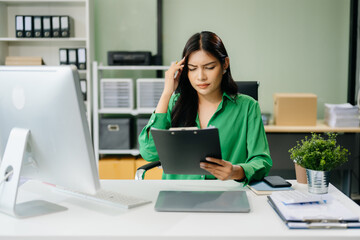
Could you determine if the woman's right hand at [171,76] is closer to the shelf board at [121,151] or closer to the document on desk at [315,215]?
the document on desk at [315,215]

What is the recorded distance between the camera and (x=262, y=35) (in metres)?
3.80

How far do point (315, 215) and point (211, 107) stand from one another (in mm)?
887

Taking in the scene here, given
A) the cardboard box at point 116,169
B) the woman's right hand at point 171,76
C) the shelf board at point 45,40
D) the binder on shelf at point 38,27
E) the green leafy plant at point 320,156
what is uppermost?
the binder on shelf at point 38,27

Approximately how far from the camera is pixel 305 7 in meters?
3.76

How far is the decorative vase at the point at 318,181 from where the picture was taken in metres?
1.41

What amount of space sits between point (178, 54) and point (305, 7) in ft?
4.12

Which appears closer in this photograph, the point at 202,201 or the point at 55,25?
the point at 202,201

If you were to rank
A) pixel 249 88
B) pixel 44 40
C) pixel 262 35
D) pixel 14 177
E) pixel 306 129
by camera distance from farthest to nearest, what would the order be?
pixel 262 35
pixel 44 40
pixel 306 129
pixel 249 88
pixel 14 177

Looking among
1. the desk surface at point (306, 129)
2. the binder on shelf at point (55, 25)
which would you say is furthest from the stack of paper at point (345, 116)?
the binder on shelf at point (55, 25)

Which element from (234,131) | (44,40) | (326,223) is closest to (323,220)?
(326,223)

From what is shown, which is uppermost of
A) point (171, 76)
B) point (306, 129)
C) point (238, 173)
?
point (171, 76)

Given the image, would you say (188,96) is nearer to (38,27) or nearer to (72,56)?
(72,56)

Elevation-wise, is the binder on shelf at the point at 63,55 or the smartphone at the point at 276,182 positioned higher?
the binder on shelf at the point at 63,55

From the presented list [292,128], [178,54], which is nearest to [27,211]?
[292,128]
